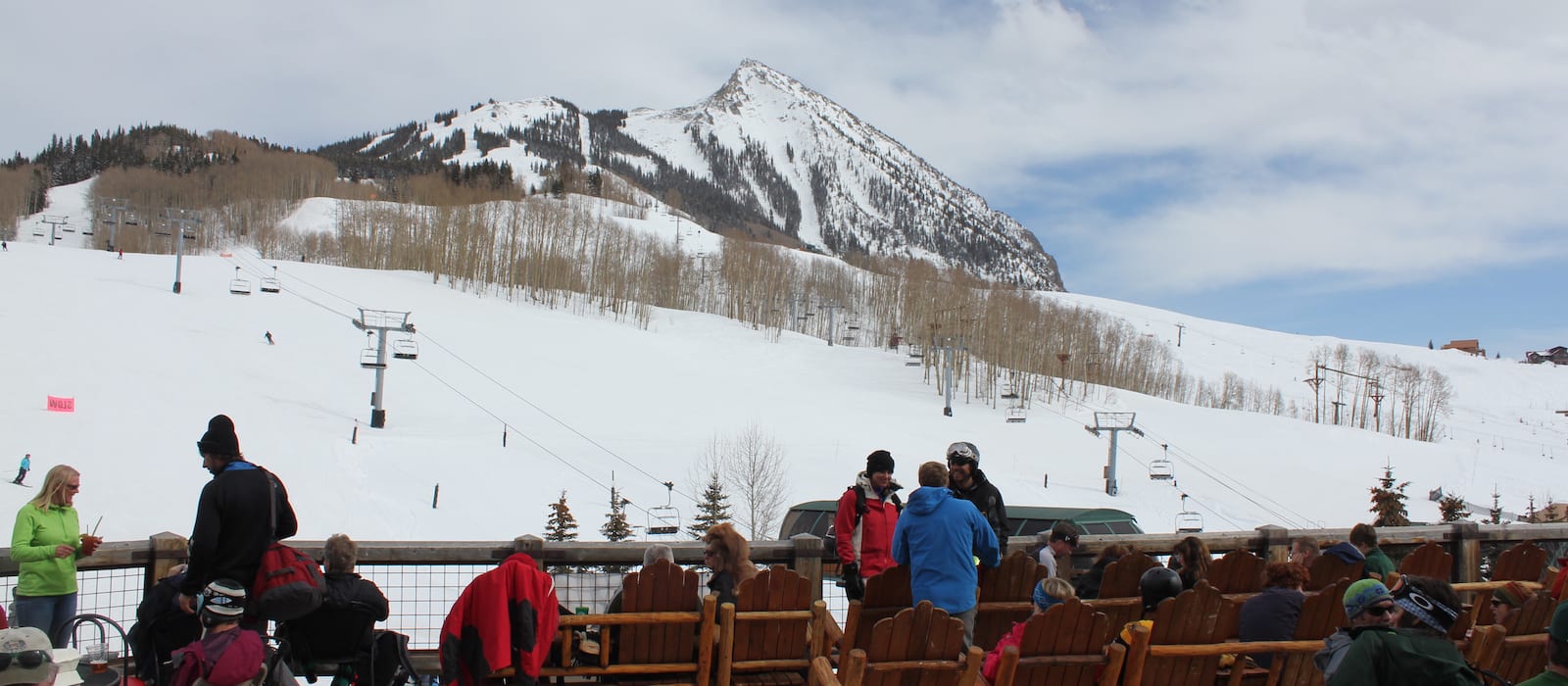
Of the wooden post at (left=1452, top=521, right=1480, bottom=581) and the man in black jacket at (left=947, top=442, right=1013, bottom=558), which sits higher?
the man in black jacket at (left=947, top=442, right=1013, bottom=558)

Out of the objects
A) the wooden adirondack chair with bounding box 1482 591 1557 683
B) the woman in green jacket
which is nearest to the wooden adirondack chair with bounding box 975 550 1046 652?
the wooden adirondack chair with bounding box 1482 591 1557 683

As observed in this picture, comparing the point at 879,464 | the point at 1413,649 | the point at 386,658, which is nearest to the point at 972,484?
the point at 879,464

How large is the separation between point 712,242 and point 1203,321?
312ft

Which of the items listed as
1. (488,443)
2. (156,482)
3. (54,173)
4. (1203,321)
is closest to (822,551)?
(156,482)

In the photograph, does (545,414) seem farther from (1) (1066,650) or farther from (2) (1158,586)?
(1) (1066,650)

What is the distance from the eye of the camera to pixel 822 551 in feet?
20.2

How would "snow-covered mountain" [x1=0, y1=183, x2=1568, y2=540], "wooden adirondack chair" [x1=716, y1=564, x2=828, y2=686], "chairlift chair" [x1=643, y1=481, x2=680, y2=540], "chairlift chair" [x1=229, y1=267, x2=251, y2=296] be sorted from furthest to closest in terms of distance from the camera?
"chairlift chair" [x1=229, y1=267, x2=251, y2=296]
"snow-covered mountain" [x1=0, y1=183, x2=1568, y2=540]
"chairlift chair" [x1=643, y1=481, x2=680, y2=540]
"wooden adirondack chair" [x1=716, y1=564, x2=828, y2=686]

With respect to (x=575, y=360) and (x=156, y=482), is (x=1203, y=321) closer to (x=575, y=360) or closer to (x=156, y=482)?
(x=575, y=360)

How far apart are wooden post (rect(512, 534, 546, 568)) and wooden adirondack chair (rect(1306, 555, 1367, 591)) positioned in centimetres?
496

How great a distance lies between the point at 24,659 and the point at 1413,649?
4.93 metres

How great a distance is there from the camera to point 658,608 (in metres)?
4.81

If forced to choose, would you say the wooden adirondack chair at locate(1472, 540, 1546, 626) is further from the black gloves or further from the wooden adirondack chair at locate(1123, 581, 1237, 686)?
the black gloves

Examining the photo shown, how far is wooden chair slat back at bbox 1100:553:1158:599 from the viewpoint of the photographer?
548 centimetres

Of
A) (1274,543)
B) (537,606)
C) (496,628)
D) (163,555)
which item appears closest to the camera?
(496,628)
